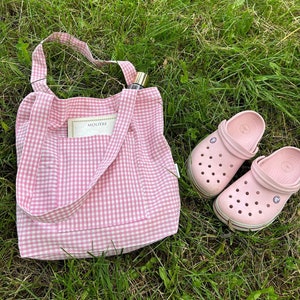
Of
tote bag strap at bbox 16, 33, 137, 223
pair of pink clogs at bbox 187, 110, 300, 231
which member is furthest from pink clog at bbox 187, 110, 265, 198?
tote bag strap at bbox 16, 33, 137, 223

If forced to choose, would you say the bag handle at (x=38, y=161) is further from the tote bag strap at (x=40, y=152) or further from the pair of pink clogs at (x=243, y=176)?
the pair of pink clogs at (x=243, y=176)

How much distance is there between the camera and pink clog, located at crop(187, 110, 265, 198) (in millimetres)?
1330

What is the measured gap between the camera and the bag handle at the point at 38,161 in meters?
1.12

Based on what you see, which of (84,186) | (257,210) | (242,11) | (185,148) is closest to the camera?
(84,186)

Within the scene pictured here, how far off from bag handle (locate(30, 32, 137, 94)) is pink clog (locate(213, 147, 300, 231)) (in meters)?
0.51

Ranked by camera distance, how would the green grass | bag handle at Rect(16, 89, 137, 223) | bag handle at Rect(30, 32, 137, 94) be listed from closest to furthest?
bag handle at Rect(16, 89, 137, 223)
the green grass
bag handle at Rect(30, 32, 137, 94)

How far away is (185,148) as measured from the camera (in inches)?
57.4

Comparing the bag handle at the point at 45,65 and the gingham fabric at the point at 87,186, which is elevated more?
the bag handle at the point at 45,65

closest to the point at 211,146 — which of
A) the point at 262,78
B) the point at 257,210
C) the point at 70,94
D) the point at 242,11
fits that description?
the point at 257,210

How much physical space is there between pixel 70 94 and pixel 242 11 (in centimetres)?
81

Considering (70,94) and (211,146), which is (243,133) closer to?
(211,146)

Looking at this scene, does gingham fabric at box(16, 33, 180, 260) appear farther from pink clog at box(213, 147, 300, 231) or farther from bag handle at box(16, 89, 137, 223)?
pink clog at box(213, 147, 300, 231)

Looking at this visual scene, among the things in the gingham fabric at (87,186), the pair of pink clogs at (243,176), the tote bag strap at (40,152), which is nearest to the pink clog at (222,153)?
the pair of pink clogs at (243,176)

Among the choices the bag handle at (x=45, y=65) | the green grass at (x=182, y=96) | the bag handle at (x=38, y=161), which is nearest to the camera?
the bag handle at (x=38, y=161)
